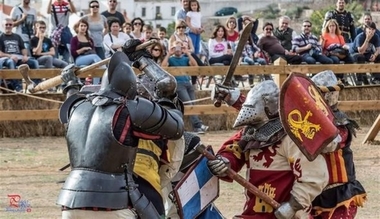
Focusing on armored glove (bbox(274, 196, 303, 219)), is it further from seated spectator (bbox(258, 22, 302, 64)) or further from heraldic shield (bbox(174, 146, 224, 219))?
seated spectator (bbox(258, 22, 302, 64))

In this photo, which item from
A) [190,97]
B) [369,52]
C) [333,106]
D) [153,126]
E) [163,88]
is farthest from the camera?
[369,52]

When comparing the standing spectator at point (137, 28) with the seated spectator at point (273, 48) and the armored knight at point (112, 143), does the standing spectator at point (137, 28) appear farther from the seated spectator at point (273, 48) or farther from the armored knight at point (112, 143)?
the armored knight at point (112, 143)

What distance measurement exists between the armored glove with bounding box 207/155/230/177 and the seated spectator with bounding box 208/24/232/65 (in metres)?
10.4

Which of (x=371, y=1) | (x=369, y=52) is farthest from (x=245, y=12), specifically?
(x=369, y=52)

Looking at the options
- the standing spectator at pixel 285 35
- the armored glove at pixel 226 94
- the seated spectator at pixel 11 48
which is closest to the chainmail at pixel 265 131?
the armored glove at pixel 226 94

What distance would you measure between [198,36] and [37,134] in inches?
120

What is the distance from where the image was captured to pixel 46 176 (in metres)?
11.3

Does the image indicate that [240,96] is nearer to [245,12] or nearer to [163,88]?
[163,88]

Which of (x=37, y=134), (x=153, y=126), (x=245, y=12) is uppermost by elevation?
(x=153, y=126)

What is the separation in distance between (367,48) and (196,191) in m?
12.3

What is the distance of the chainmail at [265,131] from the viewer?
595cm

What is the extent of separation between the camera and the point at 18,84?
49.2 ft

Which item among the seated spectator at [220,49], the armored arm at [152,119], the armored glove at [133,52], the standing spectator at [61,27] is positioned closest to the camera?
the armored arm at [152,119]

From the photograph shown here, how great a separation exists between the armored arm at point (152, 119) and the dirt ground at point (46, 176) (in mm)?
3971
